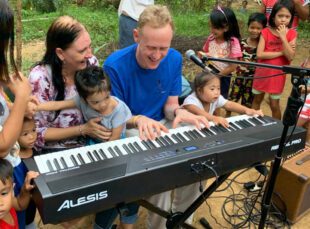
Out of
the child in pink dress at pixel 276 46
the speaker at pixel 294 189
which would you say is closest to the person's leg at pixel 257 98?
the child in pink dress at pixel 276 46

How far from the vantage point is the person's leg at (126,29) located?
4.02m

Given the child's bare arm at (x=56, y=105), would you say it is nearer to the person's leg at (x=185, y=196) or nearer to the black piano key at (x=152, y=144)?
the black piano key at (x=152, y=144)

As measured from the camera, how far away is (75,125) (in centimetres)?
221

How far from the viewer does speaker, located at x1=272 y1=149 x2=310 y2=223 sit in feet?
8.86

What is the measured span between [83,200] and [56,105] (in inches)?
31.8

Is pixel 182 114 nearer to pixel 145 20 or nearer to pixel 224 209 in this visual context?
pixel 145 20

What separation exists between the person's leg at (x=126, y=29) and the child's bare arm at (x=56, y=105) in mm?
2079

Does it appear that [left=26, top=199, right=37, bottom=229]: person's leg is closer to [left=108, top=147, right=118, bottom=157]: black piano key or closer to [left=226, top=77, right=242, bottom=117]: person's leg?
[left=108, top=147, right=118, bottom=157]: black piano key

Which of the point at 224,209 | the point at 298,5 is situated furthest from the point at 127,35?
the point at 224,209

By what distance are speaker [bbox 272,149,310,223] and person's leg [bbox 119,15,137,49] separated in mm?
2164

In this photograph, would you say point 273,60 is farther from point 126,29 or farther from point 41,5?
point 41,5

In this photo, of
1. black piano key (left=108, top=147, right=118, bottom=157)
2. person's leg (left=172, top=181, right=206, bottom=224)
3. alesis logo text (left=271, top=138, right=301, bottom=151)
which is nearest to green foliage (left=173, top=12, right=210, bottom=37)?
person's leg (left=172, top=181, right=206, bottom=224)

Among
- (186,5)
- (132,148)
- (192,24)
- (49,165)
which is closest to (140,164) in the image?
(132,148)

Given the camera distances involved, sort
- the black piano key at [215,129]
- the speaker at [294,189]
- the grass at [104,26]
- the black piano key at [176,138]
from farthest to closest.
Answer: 1. the grass at [104,26]
2. the speaker at [294,189]
3. the black piano key at [215,129]
4. the black piano key at [176,138]
